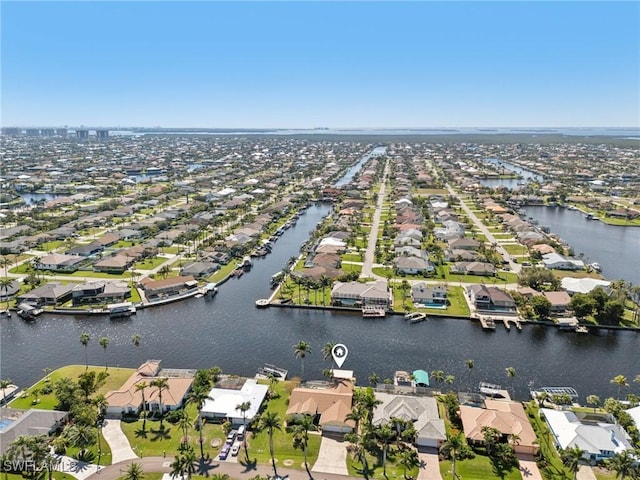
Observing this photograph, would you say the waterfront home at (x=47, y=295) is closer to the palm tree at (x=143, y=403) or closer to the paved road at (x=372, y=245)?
the palm tree at (x=143, y=403)

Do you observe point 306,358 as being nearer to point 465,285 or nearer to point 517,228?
point 465,285

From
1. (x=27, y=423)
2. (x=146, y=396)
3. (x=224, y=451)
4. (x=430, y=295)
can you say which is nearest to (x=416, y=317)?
(x=430, y=295)

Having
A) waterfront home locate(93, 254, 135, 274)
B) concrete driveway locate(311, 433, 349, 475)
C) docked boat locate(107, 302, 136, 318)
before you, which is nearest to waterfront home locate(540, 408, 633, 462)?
concrete driveway locate(311, 433, 349, 475)

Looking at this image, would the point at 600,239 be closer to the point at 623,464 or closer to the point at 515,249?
the point at 515,249

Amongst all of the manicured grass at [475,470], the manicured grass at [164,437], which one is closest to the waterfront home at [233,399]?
the manicured grass at [164,437]

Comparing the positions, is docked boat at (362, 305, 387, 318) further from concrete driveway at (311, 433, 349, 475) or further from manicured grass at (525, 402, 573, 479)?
concrete driveway at (311, 433, 349, 475)
